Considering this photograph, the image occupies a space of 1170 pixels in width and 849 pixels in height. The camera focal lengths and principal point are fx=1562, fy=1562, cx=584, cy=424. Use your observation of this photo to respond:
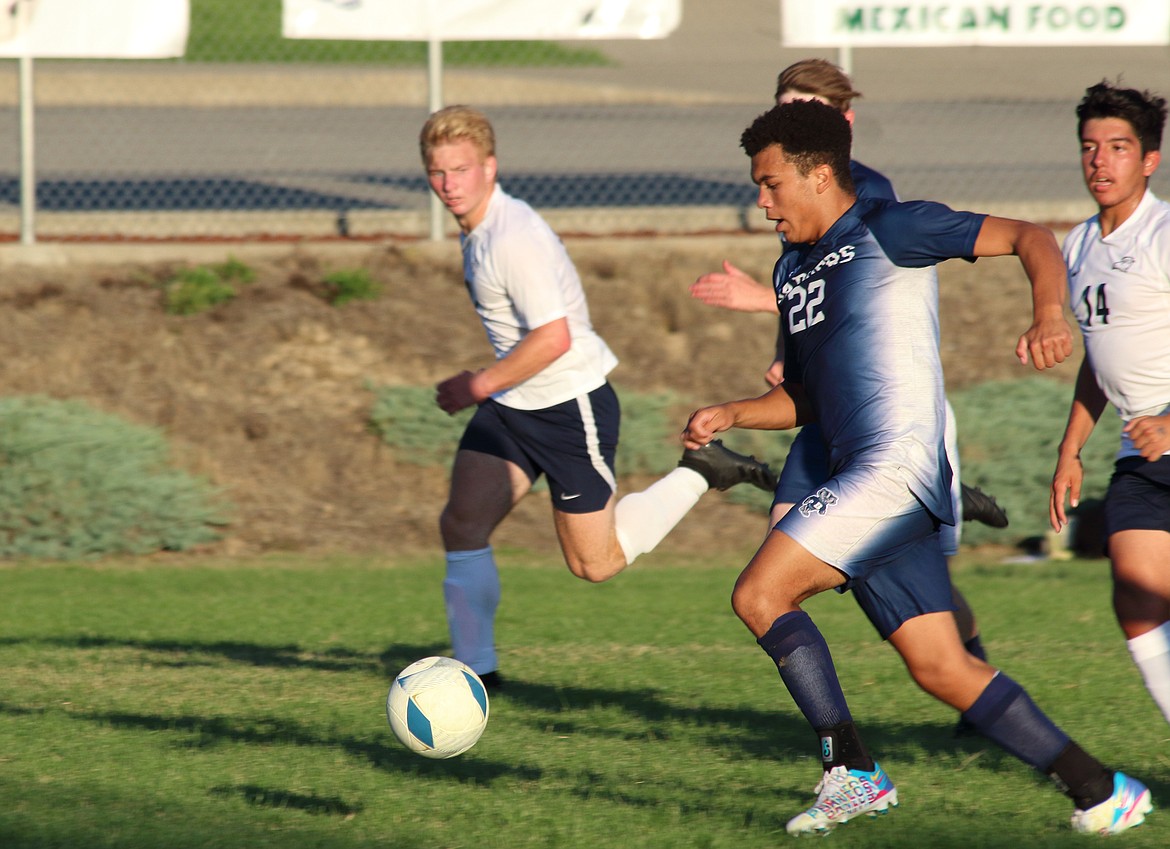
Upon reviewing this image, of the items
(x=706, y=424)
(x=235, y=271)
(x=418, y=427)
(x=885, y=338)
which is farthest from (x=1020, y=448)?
(x=885, y=338)

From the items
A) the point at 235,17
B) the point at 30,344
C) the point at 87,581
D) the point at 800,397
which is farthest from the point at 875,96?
the point at 800,397

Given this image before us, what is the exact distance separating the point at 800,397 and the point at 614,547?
1791mm

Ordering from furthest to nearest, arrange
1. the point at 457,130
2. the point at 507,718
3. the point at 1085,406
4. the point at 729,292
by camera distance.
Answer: the point at 457,130, the point at 507,718, the point at 729,292, the point at 1085,406

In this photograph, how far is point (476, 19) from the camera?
37.9ft

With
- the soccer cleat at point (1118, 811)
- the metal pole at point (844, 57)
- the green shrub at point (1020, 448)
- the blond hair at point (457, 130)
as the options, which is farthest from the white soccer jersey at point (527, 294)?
the metal pole at point (844, 57)

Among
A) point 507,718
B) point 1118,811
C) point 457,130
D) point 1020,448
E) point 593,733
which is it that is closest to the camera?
point 1118,811

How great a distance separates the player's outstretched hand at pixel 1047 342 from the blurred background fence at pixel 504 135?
7872 mm

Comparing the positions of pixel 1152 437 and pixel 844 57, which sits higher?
pixel 844 57

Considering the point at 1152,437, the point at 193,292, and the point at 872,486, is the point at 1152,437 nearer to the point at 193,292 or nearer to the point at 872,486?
the point at 872,486

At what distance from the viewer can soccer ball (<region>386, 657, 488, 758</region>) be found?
468 centimetres

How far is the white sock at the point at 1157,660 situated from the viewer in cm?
471

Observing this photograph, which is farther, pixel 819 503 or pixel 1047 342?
pixel 819 503

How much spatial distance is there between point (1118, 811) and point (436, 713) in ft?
6.37

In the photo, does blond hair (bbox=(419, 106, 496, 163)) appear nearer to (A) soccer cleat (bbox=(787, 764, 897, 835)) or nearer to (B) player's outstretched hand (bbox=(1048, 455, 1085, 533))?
(B) player's outstretched hand (bbox=(1048, 455, 1085, 533))
